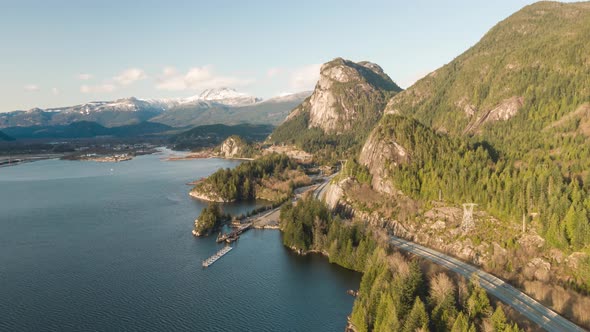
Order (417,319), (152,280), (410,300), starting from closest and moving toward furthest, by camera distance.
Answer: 1. (417,319)
2. (410,300)
3. (152,280)

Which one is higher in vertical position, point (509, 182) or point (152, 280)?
point (509, 182)

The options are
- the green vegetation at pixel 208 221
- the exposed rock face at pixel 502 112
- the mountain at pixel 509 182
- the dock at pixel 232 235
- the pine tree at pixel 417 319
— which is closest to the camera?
the pine tree at pixel 417 319

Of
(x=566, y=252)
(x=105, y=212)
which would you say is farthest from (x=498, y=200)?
(x=105, y=212)

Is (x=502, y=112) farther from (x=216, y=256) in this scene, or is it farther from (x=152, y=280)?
(x=152, y=280)

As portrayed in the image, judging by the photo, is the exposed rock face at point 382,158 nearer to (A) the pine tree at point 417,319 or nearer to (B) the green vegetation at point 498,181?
(B) the green vegetation at point 498,181

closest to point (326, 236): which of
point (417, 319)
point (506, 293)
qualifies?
point (506, 293)

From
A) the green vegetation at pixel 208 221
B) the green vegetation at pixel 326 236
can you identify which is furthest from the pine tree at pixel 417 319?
the green vegetation at pixel 208 221

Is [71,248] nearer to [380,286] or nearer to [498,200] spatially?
[380,286]
